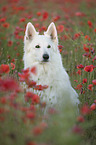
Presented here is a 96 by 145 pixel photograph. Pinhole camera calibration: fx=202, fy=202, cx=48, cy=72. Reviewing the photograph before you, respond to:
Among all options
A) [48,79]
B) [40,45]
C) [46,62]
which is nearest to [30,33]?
[40,45]

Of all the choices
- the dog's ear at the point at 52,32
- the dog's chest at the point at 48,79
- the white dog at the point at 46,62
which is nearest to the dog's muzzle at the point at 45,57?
the white dog at the point at 46,62

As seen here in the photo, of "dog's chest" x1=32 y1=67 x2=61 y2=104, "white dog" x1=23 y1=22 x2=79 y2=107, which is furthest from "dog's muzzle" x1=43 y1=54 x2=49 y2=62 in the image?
"dog's chest" x1=32 y1=67 x2=61 y2=104

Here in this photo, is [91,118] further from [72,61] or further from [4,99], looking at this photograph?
[72,61]

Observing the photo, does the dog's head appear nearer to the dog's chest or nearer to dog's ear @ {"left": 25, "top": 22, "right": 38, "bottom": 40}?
dog's ear @ {"left": 25, "top": 22, "right": 38, "bottom": 40}

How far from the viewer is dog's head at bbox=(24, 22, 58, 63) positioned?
3428 millimetres

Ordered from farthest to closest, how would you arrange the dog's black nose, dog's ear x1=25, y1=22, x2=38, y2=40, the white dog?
dog's ear x1=25, y1=22, x2=38, y2=40 < the white dog < the dog's black nose

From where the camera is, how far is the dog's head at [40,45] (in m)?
3.43

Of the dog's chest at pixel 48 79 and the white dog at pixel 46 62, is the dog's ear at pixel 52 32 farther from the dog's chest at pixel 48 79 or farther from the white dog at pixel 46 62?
the dog's chest at pixel 48 79

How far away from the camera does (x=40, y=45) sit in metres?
3.55

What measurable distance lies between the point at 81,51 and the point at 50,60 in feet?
5.77

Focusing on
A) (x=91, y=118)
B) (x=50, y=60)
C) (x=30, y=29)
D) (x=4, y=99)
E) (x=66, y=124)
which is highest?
(x=30, y=29)

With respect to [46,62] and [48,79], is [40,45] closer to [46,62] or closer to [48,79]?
[46,62]

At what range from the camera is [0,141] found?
177 centimetres

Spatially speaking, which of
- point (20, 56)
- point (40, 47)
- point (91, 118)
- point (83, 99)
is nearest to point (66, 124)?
point (91, 118)
